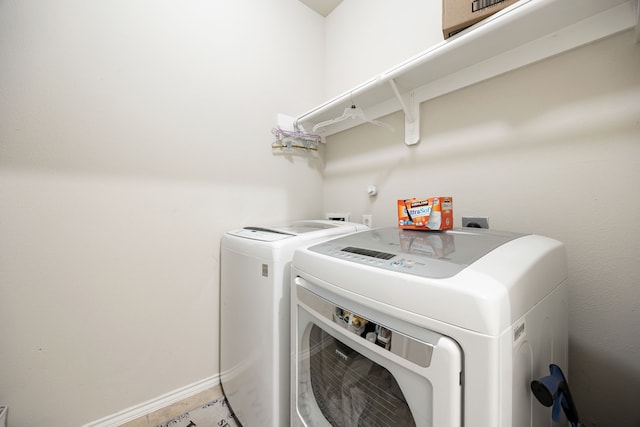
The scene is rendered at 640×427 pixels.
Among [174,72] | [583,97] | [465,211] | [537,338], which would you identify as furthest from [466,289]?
[174,72]

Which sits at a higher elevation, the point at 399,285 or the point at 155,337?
the point at 399,285

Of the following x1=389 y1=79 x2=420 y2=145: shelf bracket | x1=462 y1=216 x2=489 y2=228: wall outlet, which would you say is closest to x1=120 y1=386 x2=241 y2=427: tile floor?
x1=462 y1=216 x2=489 y2=228: wall outlet

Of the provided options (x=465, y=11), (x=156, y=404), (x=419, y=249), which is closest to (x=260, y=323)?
(x=419, y=249)

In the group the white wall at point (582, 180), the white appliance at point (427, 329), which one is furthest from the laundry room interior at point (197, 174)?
the white appliance at point (427, 329)

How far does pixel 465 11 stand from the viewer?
869 millimetres

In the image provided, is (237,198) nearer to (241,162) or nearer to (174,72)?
(241,162)

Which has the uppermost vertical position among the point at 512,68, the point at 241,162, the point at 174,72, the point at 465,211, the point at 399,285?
the point at 174,72

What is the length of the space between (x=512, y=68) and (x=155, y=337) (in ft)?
7.11

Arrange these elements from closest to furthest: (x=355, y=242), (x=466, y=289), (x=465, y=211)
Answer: (x=466, y=289) < (x=355, y=242) < (x=465, y=211)

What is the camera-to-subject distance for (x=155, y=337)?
1.29 metres

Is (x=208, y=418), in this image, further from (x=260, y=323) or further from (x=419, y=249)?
(x=419, y=249)

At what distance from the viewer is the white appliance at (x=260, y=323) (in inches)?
36.0

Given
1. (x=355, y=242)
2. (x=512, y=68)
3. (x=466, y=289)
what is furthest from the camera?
(x=512, y=68)

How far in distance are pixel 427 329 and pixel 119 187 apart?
148 centimetres
